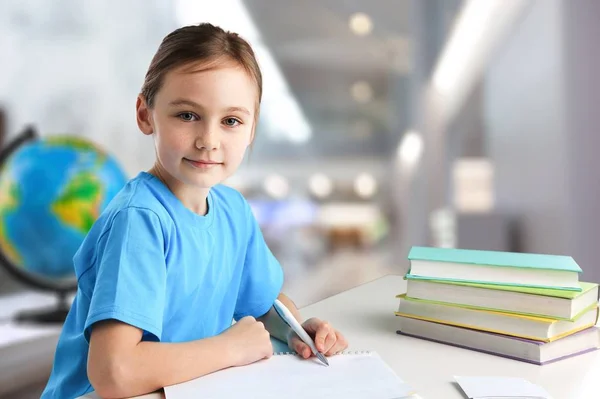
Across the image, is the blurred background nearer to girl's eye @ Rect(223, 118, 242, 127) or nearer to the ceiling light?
the ceiling light

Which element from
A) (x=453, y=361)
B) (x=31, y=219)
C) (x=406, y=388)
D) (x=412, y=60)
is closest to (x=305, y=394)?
(x=406, y=388)

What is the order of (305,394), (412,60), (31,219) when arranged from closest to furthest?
(305,394)
(31,219)
(412,60)

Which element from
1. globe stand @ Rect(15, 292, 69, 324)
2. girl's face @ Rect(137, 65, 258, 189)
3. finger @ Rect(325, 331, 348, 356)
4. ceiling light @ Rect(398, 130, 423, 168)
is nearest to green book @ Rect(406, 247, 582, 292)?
finger @ Rect(325, 331, 348, 356)

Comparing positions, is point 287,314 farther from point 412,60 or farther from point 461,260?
point 412,60

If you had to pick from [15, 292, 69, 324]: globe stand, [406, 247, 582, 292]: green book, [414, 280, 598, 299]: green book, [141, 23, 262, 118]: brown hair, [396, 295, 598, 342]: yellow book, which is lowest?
[15, 292, 69, 324]: globe stand

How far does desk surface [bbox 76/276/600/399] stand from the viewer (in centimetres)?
60

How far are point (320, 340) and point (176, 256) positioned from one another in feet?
0.62

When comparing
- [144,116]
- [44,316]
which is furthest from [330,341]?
[44,316]

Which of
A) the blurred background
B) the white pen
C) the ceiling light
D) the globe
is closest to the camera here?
the white pen

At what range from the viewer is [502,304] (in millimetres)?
728

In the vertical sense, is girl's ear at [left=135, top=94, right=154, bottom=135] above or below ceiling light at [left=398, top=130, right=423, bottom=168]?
below

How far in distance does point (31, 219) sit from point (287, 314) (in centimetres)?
139

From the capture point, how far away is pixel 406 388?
1.86ft

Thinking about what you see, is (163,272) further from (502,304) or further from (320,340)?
(502,304)
